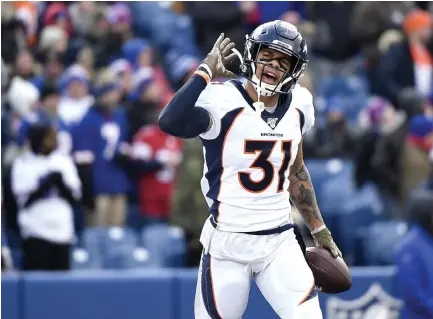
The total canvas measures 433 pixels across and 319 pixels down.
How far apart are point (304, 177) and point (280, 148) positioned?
0.39m

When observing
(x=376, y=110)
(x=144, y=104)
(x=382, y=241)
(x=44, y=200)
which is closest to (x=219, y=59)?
(x=44, y=200)

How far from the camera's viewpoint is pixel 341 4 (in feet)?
40.3

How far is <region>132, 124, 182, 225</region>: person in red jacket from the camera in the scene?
943 cm

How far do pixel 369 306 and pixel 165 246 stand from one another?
1694mm

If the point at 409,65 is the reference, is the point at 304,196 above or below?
below

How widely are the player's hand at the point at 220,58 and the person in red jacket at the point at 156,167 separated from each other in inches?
158

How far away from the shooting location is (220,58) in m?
5.38

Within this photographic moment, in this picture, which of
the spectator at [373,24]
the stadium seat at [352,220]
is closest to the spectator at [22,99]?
the stadium seat at [352,220]

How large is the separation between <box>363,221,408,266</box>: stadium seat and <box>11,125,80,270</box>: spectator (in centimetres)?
229

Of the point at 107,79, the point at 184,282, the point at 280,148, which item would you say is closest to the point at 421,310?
the point at 184,282

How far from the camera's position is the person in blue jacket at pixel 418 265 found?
6988 mm

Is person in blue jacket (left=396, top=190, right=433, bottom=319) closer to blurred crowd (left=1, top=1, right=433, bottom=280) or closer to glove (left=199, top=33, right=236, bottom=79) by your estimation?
blurred crowd (left=1, top=1, right=433, bottom=280)

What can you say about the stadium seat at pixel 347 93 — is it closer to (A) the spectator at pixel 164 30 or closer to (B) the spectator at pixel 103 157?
(A) the spectator at pixel 164 30

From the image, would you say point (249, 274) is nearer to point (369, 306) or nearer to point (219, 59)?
point (219, 59)
